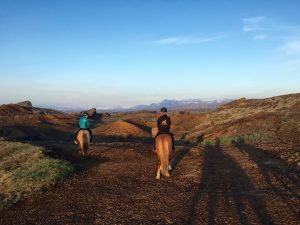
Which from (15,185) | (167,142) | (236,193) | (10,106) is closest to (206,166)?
(167,142)

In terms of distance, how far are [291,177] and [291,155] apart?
180 inches

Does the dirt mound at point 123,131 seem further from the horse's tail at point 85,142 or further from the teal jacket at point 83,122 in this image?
the teal jacket at point 83,122

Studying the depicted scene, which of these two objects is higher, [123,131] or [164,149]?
[164,149]

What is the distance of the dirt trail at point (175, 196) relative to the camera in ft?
30.9

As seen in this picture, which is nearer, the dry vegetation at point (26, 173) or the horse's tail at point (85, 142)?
the dry vegetation at point (26, 173)

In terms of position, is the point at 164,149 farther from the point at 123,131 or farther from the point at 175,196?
the point at 123,131

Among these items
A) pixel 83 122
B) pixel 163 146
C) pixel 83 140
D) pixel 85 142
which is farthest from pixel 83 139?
pixel 163 146

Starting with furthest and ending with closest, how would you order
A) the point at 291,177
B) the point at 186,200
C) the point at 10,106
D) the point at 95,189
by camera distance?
the point at 10,106, the point at 291,177, the point at 95,189, the point at 186,200

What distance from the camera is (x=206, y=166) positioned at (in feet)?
55.1

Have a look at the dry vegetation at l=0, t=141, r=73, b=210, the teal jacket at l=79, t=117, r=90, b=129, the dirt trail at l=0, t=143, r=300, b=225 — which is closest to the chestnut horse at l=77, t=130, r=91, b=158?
the teal jacket at l=79, t=117, r=90, b=129

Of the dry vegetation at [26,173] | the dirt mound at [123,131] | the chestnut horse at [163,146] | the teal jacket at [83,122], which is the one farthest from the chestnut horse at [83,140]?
the dirt mound at [123,131]

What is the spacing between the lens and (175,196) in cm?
1141

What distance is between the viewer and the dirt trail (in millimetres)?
9405

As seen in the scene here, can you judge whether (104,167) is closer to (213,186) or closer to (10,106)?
(213,186)
